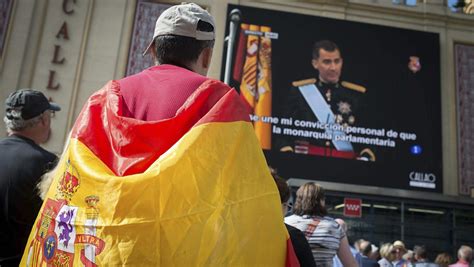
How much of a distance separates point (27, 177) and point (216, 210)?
144cm

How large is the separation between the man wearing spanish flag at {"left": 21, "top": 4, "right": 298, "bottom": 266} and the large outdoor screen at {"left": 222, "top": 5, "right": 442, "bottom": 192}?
44.4 feet

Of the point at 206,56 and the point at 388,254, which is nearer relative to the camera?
the point at 206,56

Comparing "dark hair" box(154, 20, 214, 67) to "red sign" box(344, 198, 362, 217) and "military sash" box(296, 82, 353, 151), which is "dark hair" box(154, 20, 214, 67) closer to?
"military sash" box(296, 82, 353, 151)

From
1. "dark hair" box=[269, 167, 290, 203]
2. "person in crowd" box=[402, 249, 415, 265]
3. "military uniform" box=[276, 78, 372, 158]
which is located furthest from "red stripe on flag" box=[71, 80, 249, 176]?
"military uniform" box=[276, 78, 372, 158]

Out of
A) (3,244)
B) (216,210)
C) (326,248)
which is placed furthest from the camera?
(326,248)

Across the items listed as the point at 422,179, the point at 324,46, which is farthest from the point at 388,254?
the point at 324,46

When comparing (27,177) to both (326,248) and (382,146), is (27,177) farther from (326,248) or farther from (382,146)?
(382,146)

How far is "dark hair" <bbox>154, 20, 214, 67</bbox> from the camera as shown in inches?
65.0

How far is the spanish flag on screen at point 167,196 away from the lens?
1.25 m

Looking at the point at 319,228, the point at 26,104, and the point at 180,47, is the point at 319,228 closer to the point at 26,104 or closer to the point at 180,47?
the point at 26,104

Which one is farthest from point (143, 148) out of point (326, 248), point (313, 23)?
point (313, 23)

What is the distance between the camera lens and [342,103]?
15984mm

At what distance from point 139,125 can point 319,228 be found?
2.50 m

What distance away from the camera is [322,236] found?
140 inches
